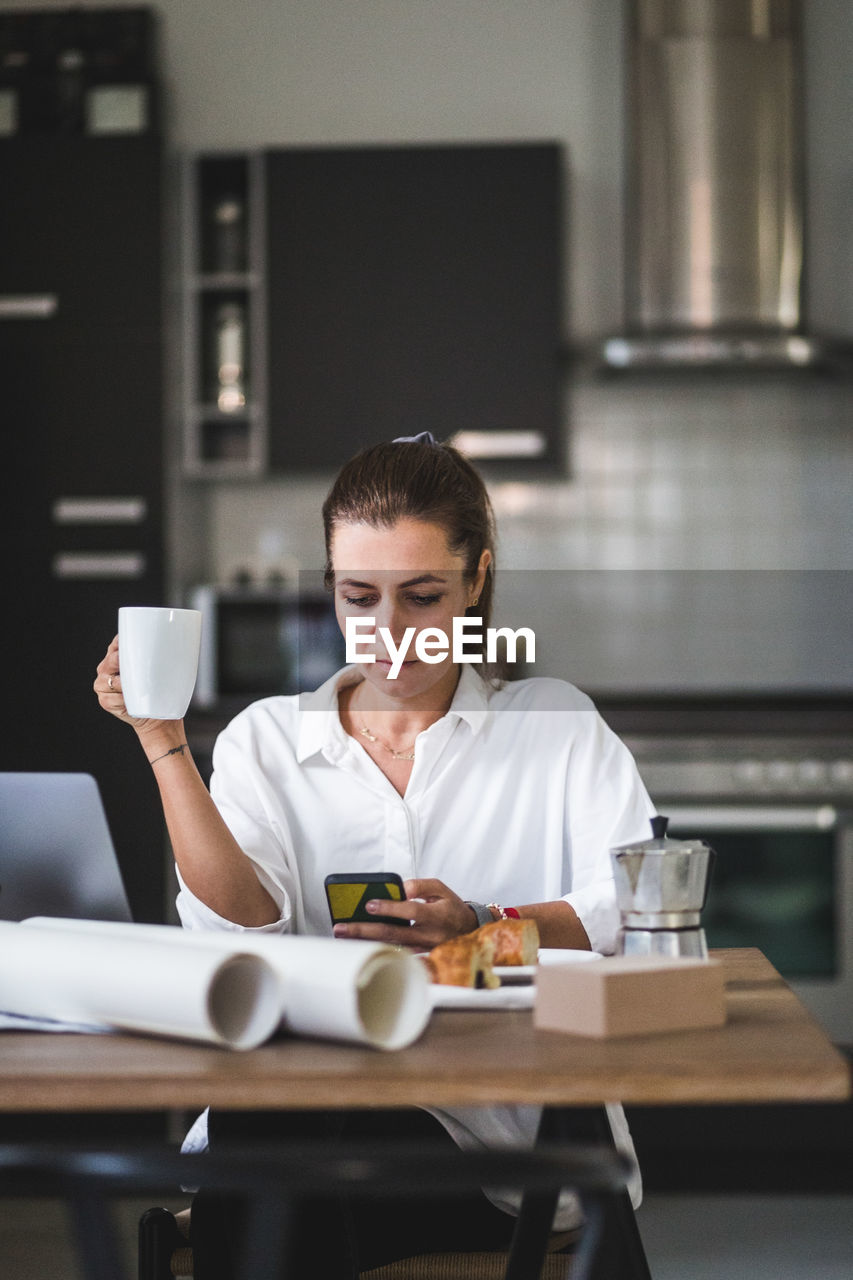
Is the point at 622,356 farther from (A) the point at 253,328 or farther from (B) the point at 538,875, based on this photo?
(B) the point at 538,875

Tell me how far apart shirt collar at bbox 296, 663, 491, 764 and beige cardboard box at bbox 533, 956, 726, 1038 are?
2.38 feet

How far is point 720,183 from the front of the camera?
3703mm

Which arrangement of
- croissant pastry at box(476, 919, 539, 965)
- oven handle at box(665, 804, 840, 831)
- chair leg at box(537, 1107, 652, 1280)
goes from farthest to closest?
oven handle at box(665, 804, 840, 831) → croissant pastry at box(476, 919, 539, 965) → chair leg at box(537, 1107, 652, 1280)

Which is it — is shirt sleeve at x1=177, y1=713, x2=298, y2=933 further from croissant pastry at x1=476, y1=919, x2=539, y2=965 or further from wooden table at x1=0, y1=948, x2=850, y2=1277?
wooden table at x1=0, y1=948, x2=850, y2=1277

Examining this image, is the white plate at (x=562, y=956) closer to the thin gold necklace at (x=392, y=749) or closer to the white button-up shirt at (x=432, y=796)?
the white button-up shirt at (x=432, y=796)

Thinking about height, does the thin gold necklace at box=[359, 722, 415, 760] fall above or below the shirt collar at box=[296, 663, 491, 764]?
below

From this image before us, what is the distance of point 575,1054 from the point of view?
941mm

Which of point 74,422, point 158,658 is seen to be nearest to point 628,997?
point 158,658

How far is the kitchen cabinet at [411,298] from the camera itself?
374 centimetres

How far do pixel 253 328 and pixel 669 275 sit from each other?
112 centimetres

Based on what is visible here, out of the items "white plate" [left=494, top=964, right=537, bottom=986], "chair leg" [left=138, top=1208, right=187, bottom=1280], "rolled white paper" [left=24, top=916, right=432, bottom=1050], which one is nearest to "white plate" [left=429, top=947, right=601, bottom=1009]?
"white plate" [left=494, top=964, right=537, bottom=986]

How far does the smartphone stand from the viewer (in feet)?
4.05

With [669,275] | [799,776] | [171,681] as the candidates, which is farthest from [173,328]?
[171,681]

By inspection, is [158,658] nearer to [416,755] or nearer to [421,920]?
[421,920]
